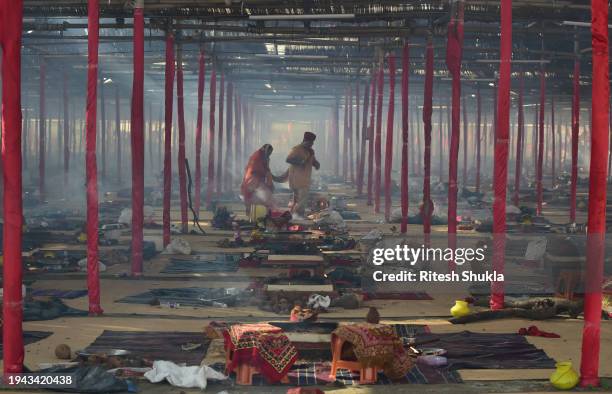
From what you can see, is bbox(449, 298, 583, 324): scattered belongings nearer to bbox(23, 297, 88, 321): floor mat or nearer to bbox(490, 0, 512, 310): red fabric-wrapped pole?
bbox(490, 0, 512, 310): red fabric-wrapped pole

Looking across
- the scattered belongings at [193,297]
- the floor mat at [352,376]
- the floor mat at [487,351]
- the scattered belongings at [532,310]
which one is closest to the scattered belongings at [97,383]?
the floor mat at [352,376]

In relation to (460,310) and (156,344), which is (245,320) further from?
(460,310)

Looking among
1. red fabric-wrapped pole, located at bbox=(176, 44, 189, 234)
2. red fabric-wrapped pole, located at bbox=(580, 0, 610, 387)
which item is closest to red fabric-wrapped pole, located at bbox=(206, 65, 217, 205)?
red fabric-wrapped pole, located at bbox=(176, 44, 189, 234)

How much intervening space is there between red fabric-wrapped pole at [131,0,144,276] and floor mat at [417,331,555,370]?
6236mm

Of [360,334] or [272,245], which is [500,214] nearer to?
[360,334]

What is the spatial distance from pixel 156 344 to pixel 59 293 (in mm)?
4329

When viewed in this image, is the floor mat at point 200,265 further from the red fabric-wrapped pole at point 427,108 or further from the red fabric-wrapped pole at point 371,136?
the red fabric-wrapped pole at point 371,136

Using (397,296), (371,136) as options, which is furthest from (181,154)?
(371,136)

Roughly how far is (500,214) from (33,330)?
21.2ft

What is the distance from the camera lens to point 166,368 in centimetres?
962

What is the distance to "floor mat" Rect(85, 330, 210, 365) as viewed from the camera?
420 inches

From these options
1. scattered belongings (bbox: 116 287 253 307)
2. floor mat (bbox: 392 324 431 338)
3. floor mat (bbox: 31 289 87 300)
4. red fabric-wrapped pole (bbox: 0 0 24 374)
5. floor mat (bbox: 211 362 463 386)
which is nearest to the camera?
red fabric-wrapped pole (bbox: 0 0 24 374)

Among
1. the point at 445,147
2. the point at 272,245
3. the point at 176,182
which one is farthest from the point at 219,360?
Result: the point at 445,147

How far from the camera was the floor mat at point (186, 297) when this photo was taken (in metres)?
14.5
